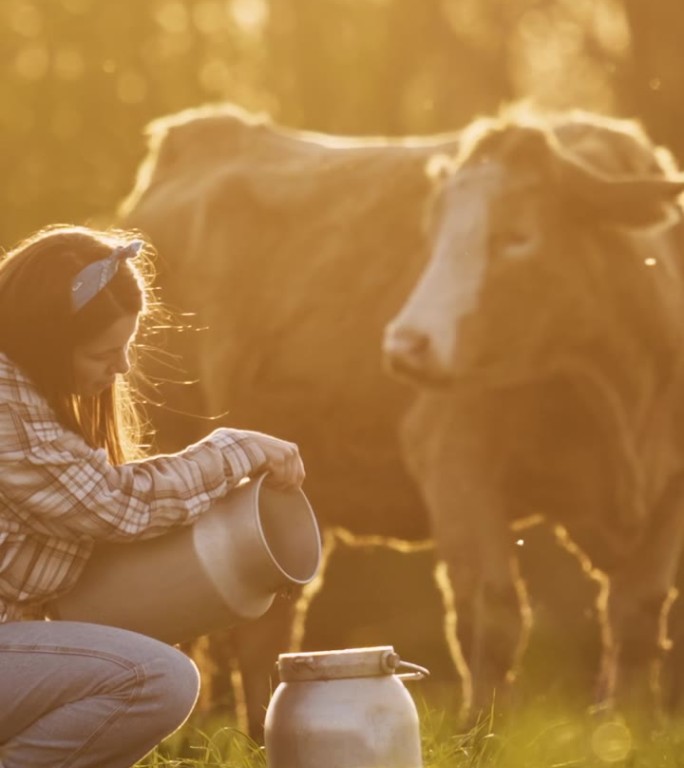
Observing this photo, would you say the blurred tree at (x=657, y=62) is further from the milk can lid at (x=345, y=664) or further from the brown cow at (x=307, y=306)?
the milk can lid at (x=345, y=664)

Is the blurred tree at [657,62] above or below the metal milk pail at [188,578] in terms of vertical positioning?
above

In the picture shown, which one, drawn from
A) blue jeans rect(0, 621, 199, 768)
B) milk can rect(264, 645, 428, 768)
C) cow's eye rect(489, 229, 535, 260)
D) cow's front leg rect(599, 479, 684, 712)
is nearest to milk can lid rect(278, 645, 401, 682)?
milk can rect(264, 645, 428, 768)

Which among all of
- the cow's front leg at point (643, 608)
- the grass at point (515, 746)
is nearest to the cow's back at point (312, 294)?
the cow's front leg at point (643, 608)

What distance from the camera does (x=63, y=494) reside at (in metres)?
4.00

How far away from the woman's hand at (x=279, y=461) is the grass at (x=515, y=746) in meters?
0.76

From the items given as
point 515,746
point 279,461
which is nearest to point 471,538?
point 515,746

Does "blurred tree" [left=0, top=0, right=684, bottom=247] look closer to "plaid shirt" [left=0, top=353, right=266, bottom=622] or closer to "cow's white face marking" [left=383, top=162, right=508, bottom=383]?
"cow's white face marking" [left=383, top=162, right=508, bottom=383]

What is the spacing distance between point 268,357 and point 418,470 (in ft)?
3.30

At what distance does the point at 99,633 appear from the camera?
4074mm

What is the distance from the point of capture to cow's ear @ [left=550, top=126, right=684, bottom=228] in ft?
25.0

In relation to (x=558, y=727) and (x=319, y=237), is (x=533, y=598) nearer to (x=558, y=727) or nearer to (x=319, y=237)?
(x=319, y=237)

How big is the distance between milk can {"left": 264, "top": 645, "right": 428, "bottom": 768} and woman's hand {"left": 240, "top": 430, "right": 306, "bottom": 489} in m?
0.37

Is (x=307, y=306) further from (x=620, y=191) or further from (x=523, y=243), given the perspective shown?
(x=620, y=191)

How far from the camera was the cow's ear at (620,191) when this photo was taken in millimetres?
7629
